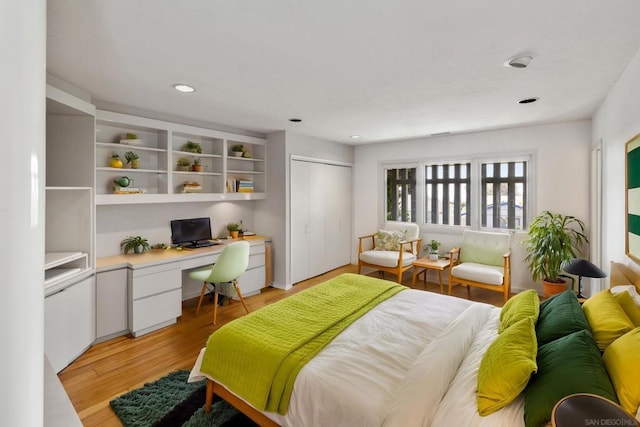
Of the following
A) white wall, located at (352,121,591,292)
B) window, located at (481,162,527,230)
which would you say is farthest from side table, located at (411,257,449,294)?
window, located at (481,162,527,230)

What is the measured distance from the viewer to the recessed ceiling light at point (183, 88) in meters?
2.78

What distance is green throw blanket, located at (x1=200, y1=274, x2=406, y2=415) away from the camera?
5.75ft

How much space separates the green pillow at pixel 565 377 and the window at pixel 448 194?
3939 mm

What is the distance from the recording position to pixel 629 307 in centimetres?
170

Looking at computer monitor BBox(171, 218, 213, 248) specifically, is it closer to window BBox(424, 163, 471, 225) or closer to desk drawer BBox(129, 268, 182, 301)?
desk drawer BBox(129, 268, 182, 301)

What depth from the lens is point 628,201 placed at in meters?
2.20

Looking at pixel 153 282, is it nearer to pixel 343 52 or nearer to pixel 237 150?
pixel 237 150

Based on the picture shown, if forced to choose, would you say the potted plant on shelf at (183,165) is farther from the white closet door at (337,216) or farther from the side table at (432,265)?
the side table at (432,265)

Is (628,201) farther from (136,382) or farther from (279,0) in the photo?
(136,382)

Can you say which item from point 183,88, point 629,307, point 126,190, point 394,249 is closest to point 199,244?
point 126,190

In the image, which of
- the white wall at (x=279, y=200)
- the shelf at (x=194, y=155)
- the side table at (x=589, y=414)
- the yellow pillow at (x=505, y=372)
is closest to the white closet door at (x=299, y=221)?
the white wall at (x=279, y=200)

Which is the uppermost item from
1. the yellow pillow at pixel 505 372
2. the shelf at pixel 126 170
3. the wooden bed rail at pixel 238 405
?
the shelf at pixel 126 170

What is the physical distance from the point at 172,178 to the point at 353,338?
3028 millimetres

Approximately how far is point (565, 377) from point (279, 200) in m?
3.97
